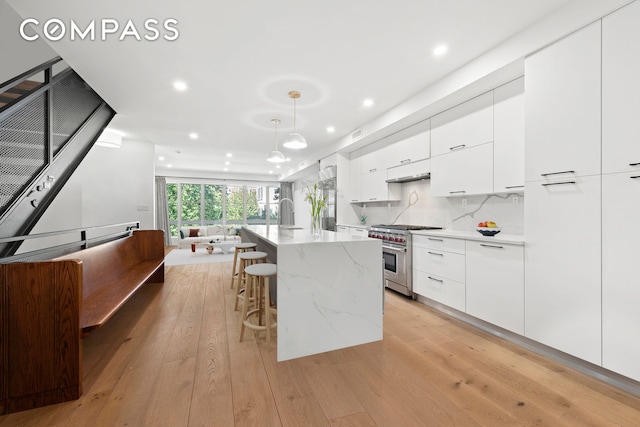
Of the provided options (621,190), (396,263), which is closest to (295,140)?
(396,263)

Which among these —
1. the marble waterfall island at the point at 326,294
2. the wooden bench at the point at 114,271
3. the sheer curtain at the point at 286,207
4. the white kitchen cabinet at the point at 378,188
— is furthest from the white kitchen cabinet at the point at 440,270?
the sheer curtain at the point at 286,207

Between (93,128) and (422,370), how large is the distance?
451cm

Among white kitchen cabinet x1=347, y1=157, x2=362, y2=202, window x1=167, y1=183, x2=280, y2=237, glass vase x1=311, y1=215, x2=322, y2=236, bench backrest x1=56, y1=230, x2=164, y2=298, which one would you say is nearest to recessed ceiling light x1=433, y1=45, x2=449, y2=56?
glass vase x1=311, y1=215, x2=322, y2=236

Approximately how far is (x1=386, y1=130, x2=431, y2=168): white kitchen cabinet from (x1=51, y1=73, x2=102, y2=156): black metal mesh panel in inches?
161

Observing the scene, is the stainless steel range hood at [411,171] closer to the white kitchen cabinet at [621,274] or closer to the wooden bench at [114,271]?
the white kitchen cabinet at [621,274]

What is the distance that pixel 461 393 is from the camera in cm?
163

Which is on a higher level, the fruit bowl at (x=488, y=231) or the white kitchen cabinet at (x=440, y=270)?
the fruit bowl at (x=488, y=231)

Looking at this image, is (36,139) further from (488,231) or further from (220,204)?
(220,204)

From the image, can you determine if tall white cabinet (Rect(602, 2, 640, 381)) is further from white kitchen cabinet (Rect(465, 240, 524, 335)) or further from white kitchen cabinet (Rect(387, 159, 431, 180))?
white kitchen cabinet (Rect(387, 159, 431, 180))

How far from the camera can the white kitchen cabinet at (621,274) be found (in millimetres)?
1593

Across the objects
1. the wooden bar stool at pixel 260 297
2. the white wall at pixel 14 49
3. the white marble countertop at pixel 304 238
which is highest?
the white wall at pixel 14 49

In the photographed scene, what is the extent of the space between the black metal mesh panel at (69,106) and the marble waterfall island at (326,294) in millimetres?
2590

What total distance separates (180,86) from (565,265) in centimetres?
410

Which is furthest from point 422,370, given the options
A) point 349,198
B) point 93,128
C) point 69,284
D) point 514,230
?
point 93,128
